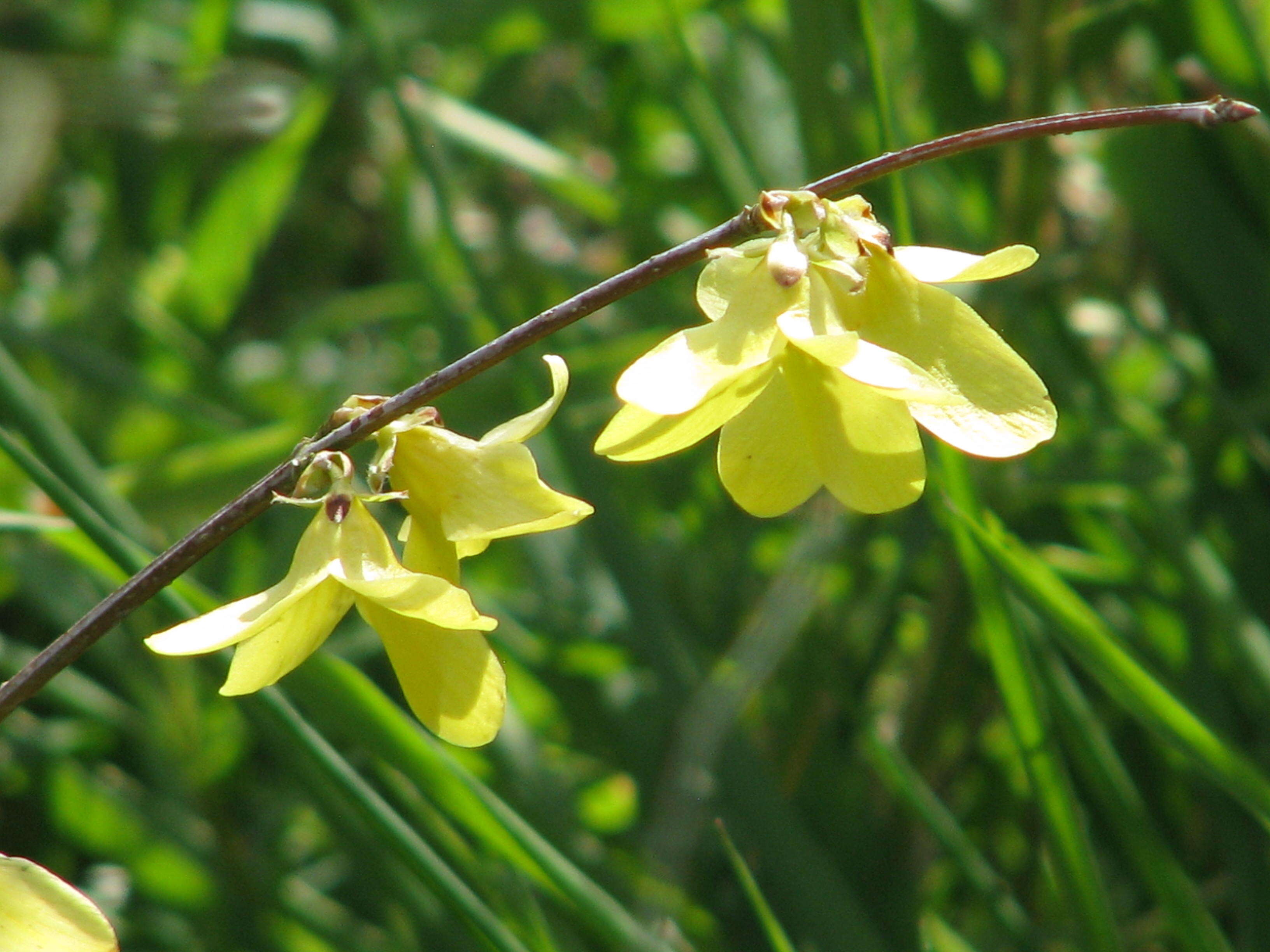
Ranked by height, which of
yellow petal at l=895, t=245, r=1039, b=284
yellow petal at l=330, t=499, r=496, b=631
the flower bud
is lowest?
yellow petal at l=895, t=245, r=1039, b=284

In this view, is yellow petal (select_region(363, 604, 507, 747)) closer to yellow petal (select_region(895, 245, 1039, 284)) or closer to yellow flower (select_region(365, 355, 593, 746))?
yellow flower (select_region(365, 355, 593, 746))

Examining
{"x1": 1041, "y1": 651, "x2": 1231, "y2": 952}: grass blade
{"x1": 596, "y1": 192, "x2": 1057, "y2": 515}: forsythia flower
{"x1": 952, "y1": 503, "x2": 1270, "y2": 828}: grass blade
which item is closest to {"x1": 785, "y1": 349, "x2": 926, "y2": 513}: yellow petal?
{"x1": 596, "y1": 192, "x2": 1057, "y2": 515}: forsythia flower

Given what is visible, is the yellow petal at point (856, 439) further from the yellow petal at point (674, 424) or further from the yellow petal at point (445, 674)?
the yellow petal at point (445, 674)

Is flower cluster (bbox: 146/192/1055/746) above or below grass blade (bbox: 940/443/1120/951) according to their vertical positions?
above

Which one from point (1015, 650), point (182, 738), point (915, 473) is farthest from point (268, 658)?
point (182, 738)

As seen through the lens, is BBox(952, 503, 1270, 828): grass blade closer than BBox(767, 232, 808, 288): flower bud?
No

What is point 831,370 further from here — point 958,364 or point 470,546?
point 470,546
